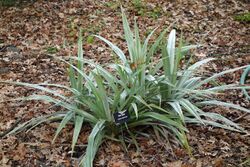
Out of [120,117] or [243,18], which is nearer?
[120,117]

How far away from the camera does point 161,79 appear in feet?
9.75

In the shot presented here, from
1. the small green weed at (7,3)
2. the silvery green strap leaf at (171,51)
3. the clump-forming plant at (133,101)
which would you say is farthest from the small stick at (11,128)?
the small green weed at (7,3)

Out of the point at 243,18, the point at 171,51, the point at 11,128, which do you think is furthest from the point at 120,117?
the point at 243,18

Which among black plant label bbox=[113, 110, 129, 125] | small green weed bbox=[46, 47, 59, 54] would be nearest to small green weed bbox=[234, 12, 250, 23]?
small green weed bbox=[46, 47, 59, 54]

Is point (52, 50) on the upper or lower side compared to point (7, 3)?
lower

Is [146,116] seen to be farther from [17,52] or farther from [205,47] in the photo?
[17,52]

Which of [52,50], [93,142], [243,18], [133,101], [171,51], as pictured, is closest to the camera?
[93,142]

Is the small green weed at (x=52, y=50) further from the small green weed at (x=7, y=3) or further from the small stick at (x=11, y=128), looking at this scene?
the small green weed at (x=7, y=3)

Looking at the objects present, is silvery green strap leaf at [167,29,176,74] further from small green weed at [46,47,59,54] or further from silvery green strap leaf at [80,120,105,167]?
small green weed at [46,47,59,54]

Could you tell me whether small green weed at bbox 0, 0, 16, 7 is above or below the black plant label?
above

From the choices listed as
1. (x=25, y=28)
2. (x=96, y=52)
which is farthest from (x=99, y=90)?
(x=25, y=28)

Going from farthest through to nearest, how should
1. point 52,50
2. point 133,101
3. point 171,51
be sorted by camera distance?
1. point 52,50
2. point 171,51
3. point 133,101

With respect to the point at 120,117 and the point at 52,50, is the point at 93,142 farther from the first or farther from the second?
the point at 52,50

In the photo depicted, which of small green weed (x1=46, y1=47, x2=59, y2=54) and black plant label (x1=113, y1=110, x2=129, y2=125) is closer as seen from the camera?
black plant label (x1=113, y1=110, x2=129, y2=125)
